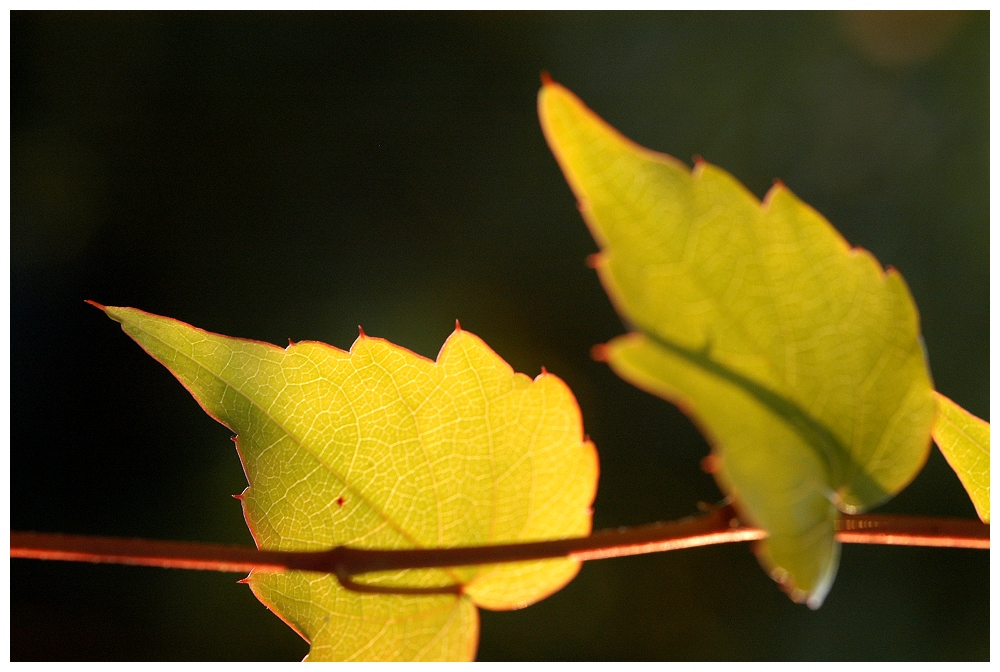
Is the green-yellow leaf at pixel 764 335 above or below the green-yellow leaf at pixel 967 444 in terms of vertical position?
above

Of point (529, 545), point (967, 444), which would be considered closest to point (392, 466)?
point (529, 545)

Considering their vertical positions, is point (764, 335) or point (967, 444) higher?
point (764, 335)

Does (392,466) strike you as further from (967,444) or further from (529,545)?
(967,444)

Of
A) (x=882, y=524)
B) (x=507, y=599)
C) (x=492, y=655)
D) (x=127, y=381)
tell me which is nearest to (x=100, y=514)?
(x=127, y=381)

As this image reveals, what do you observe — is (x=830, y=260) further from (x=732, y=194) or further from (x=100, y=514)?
(x=100, y=514)
